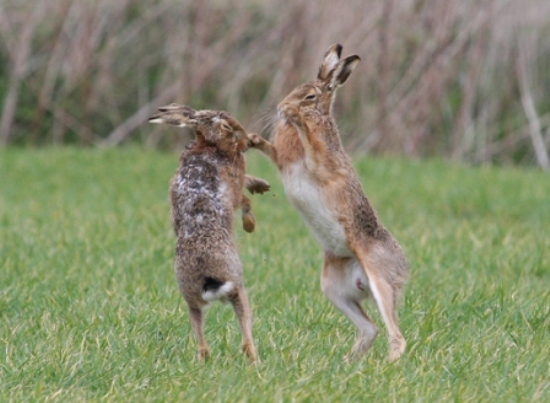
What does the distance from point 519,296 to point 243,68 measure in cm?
1042

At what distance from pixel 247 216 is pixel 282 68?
1066 cm

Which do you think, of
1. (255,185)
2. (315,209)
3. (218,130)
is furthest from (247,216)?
(218,130)

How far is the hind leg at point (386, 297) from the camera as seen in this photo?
15.7 feet

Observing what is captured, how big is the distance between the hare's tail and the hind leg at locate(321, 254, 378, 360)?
732 millimetres

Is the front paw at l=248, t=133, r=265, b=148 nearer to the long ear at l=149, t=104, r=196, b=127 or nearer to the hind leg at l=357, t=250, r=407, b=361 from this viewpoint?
the long ear at l=149, t=104, r=196, b=127

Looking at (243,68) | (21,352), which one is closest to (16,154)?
(243,68)

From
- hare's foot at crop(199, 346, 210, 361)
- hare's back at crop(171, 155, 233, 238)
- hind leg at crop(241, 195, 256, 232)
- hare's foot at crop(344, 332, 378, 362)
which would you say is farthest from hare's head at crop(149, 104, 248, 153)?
hare's foot at crop(344, 332, 378, 362)

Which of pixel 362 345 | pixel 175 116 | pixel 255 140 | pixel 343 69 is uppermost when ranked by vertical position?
pixel 343 69

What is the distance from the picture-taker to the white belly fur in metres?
5.00

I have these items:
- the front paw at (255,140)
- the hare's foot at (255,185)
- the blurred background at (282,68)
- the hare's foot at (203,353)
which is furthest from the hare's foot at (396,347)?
the blurred background at (282,68)

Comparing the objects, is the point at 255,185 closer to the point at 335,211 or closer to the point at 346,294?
the point at 335,211

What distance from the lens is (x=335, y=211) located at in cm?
500

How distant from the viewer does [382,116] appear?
15125 mm

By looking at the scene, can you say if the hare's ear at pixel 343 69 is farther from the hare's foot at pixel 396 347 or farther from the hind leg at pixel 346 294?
the hare's foot at pixel 396 347
